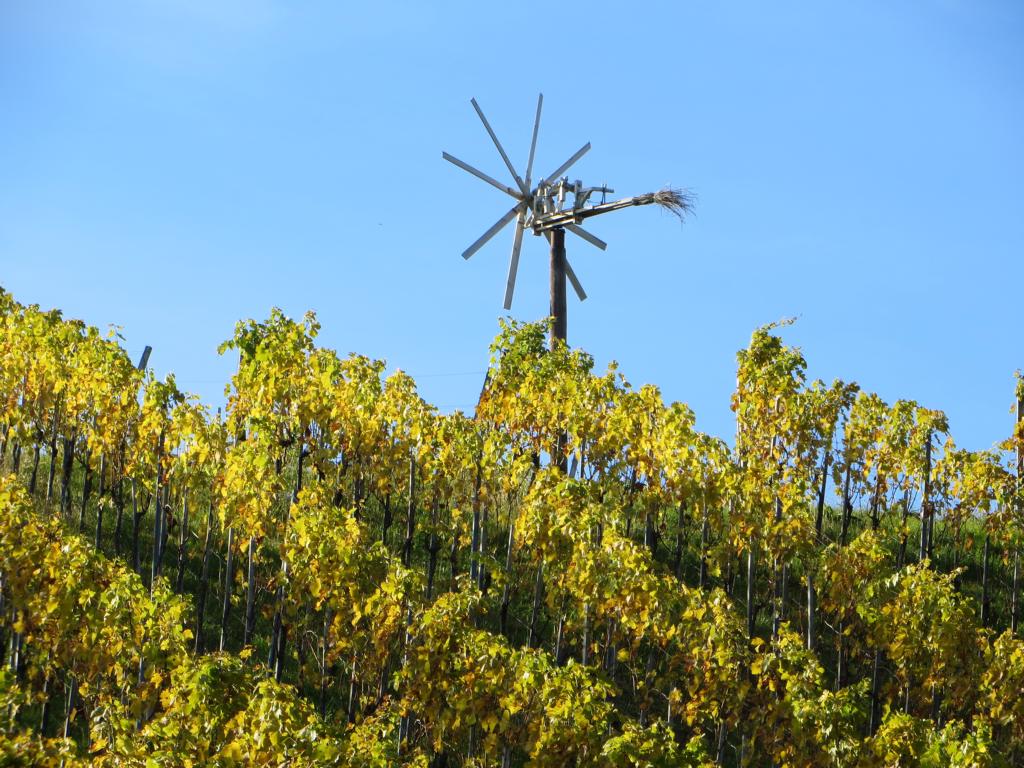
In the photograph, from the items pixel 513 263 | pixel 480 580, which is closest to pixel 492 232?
pixel 513 263

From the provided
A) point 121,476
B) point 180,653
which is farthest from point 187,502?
point 180,653

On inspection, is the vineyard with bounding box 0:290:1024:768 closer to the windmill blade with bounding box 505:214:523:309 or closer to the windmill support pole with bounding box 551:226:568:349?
the windmill support pole with bounding box 551:226:568:349

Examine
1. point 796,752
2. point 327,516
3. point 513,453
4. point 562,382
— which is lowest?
point 796,752

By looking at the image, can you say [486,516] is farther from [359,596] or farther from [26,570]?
[26,570]

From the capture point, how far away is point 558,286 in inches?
1114

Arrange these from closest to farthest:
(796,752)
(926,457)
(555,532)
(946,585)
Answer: (796,752)
(555,532)
(946,585)
(926,457)

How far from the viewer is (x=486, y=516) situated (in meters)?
21.7

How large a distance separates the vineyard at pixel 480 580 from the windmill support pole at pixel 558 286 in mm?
2637

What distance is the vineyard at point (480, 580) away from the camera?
45.0 feet

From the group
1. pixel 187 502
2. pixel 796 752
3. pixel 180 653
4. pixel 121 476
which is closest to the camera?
pixel 180 653

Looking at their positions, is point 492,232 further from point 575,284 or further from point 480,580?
point 480,580

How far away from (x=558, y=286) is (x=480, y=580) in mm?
10010

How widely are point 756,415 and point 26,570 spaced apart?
12514 millimetres

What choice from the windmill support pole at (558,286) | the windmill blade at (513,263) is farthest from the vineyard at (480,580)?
the windmill blade at (513,263)
